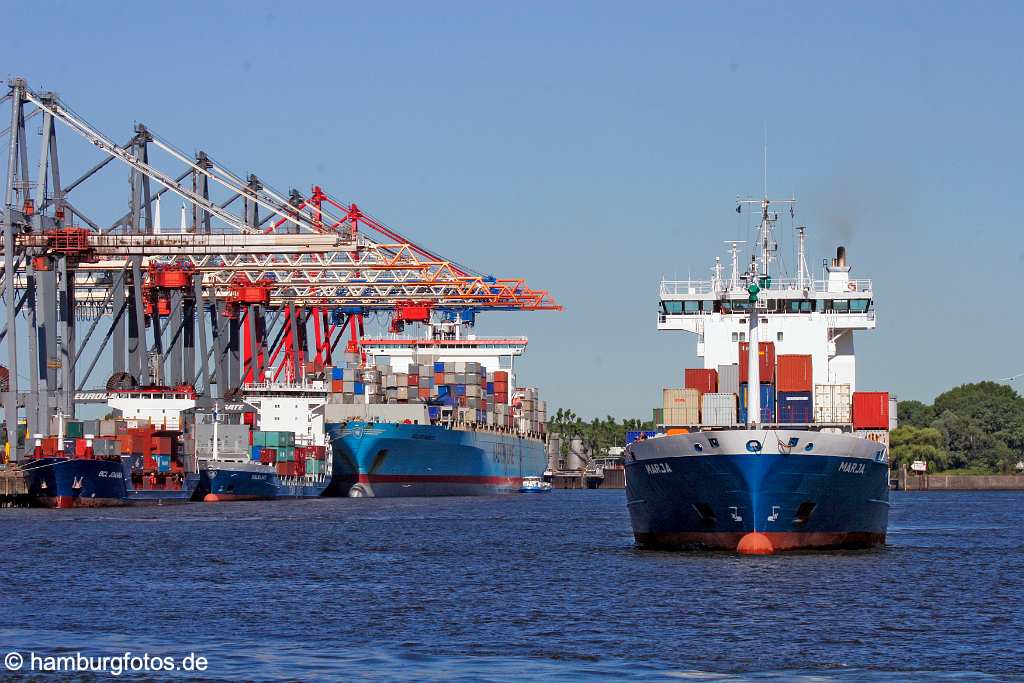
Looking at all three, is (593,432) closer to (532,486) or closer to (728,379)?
(532,486)

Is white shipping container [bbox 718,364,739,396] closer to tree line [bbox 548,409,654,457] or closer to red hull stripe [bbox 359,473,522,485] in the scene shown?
red hull stripe [bbox 359,473,522,485]

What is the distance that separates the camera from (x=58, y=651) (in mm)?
21281

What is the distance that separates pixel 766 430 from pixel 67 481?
4291cm

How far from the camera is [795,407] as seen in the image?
1426 inches

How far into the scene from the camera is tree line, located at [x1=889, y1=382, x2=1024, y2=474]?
136 m

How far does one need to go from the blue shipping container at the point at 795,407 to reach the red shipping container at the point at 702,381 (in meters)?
2.02

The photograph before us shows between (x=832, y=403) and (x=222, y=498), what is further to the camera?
(x=222, y=498)

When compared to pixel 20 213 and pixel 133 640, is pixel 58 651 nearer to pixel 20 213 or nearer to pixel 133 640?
pixel 133 640

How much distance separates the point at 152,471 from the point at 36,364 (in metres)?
8.03

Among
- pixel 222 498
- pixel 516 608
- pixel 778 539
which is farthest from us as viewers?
pixel 222 498

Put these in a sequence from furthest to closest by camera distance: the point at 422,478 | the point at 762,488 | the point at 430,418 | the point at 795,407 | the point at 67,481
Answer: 1. the point at 430,418
2. the point at 422,478
3. the point at 67,481
4. the point at 795,407
5. the point at 762,488

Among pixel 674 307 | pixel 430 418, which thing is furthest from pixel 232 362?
pixel 674 307

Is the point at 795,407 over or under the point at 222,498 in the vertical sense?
over

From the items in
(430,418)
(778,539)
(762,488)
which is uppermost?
(430,418)
